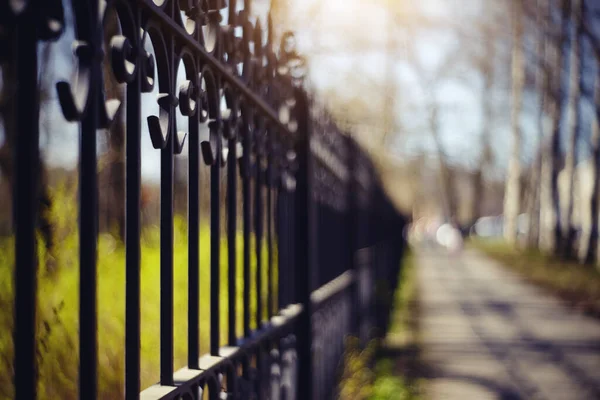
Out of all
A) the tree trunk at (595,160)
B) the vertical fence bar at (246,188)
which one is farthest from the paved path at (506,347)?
the tree trunk at (595,160)

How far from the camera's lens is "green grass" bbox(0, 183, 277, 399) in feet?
7.98

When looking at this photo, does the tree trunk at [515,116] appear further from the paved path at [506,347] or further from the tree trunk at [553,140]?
the paved path at [506,347]

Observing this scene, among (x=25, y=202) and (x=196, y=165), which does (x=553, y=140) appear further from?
(x=25, y=202)

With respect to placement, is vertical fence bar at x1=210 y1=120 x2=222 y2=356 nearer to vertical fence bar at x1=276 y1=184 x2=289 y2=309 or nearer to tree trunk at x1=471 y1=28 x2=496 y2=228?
vertical fence bar at x1=276 y1=184 x2=289 y2=309

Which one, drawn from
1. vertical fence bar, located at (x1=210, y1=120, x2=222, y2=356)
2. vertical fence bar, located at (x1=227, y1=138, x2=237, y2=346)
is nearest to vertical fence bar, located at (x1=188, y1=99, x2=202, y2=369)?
vertical fence bar, located at (x1=210, y1=120, x2=222, y2=356)

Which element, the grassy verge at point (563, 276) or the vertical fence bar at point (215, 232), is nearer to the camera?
the vertical fence bar at point (215, 232)

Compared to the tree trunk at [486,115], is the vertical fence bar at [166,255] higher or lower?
lower

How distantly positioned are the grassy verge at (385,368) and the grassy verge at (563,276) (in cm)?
510

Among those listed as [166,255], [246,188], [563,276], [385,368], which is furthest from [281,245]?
[563,276]

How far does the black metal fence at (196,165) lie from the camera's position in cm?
108

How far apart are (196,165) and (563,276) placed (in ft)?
60.8

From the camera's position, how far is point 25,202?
1072mm

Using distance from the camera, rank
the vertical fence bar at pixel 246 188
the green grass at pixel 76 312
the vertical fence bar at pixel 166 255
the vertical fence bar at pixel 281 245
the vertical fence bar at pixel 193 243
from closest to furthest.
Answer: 1. the vertical fence bar at pixel 166 255
2. the vertical fence bar at pixel 193 243
3. the vertical fence bar at pixel 246 188
4. the green grass at pixel 76 312
5. the vertical fence bar at pixel 281 245

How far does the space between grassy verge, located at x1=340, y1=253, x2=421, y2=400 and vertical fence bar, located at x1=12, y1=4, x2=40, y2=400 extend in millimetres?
4162
